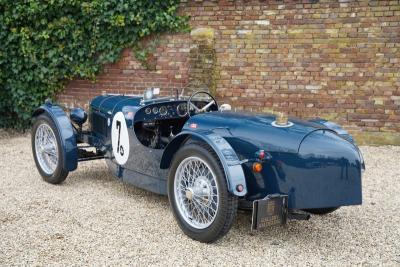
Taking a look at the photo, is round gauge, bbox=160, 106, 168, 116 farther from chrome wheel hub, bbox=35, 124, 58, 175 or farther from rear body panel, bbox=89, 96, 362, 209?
chrome wheel hub, bbox=35, 124, 58, 175

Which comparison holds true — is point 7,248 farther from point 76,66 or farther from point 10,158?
point 76,66

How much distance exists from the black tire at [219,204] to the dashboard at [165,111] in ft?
2.98

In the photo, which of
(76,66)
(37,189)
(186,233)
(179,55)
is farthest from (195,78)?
(186,233)

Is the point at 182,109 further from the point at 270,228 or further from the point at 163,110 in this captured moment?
the point at 270,228

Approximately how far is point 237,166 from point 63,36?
5.21 metres

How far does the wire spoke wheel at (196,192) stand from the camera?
363 cm

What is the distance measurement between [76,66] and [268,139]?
512cm

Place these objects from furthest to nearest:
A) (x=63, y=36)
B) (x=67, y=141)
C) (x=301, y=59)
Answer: (x=63, y=36) → (x=301, y=59) → (x=67, y=141)

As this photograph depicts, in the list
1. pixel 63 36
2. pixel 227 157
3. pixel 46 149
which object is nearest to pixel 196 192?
pixel 227 157

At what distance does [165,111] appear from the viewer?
15.4 ft

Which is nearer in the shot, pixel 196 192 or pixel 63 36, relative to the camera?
pixel 196 192

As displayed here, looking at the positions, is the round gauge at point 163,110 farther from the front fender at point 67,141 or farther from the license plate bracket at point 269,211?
the license plate bracket at point 269,211

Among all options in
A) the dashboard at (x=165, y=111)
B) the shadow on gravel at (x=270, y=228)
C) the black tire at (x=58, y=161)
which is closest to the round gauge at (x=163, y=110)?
the dashboard at (x=165, y=111)

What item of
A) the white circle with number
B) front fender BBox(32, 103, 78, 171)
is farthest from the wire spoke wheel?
front fender BBox(32, 103, 78, 171)
